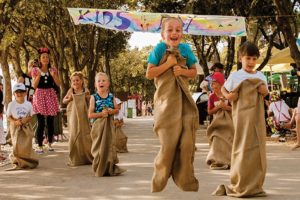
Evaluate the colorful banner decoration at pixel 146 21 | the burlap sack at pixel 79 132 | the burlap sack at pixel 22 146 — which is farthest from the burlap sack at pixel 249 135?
the colorful banner decoration at pixel 146 21

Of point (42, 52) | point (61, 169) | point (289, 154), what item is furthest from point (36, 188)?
point (289, 154)

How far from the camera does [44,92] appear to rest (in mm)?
11984

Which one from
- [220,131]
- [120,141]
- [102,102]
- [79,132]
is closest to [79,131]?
[79,132]

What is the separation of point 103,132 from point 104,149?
0.26 m

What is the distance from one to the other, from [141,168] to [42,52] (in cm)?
363

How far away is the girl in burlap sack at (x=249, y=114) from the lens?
6164 mm

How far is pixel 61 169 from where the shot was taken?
951 cm

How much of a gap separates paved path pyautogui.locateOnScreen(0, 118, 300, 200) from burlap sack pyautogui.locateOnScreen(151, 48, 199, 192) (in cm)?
184

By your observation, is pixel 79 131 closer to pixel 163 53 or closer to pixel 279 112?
pixel 163 53

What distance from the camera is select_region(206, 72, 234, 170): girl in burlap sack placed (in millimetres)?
8969

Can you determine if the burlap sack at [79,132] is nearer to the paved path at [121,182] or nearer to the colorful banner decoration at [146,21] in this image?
the paved path at [121,182]

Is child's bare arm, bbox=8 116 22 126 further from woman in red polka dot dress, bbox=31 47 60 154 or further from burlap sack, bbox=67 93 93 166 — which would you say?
woman in red polka dot dress, bbox=31 47 60 154

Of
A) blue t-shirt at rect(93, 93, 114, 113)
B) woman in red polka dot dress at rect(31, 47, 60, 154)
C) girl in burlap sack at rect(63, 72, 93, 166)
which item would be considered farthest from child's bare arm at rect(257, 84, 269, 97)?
woman in red polka dot dress at rect(31, 47, 60, 154)

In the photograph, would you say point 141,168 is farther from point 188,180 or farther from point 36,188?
point 188,180
